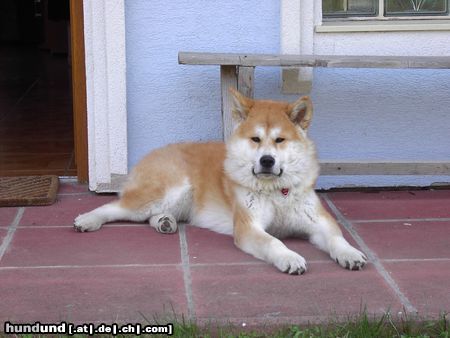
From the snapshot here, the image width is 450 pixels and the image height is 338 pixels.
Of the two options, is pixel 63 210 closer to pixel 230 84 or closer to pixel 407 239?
pixel 230 84

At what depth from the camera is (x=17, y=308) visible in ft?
12.5

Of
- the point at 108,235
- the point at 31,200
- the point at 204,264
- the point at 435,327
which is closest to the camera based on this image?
the point at 435,327

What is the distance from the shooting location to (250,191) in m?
4.82

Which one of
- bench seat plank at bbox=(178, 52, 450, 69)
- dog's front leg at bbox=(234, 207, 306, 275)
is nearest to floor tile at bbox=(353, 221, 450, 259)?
dog's front leg at bbox=(234, 207, 306, 275)

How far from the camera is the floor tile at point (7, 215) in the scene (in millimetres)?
5277

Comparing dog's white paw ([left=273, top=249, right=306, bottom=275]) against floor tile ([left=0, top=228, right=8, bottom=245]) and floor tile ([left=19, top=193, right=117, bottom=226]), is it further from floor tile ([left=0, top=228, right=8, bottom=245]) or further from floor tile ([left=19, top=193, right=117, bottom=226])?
floor tile ([left=0, top=228, right=8, bottom=245])

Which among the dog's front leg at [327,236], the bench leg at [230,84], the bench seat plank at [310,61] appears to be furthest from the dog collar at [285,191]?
the bench seat plank at [310,61]

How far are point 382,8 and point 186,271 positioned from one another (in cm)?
284

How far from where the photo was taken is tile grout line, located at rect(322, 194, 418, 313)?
393 cm

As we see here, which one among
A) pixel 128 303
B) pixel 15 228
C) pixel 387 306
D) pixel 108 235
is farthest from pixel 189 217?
pixel 387 306

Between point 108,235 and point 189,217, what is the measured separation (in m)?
0.61

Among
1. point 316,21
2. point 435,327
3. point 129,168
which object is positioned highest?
point 316,21

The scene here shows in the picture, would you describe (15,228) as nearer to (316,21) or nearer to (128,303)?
(128,303)

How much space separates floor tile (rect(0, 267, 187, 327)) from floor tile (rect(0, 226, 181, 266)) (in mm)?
164
